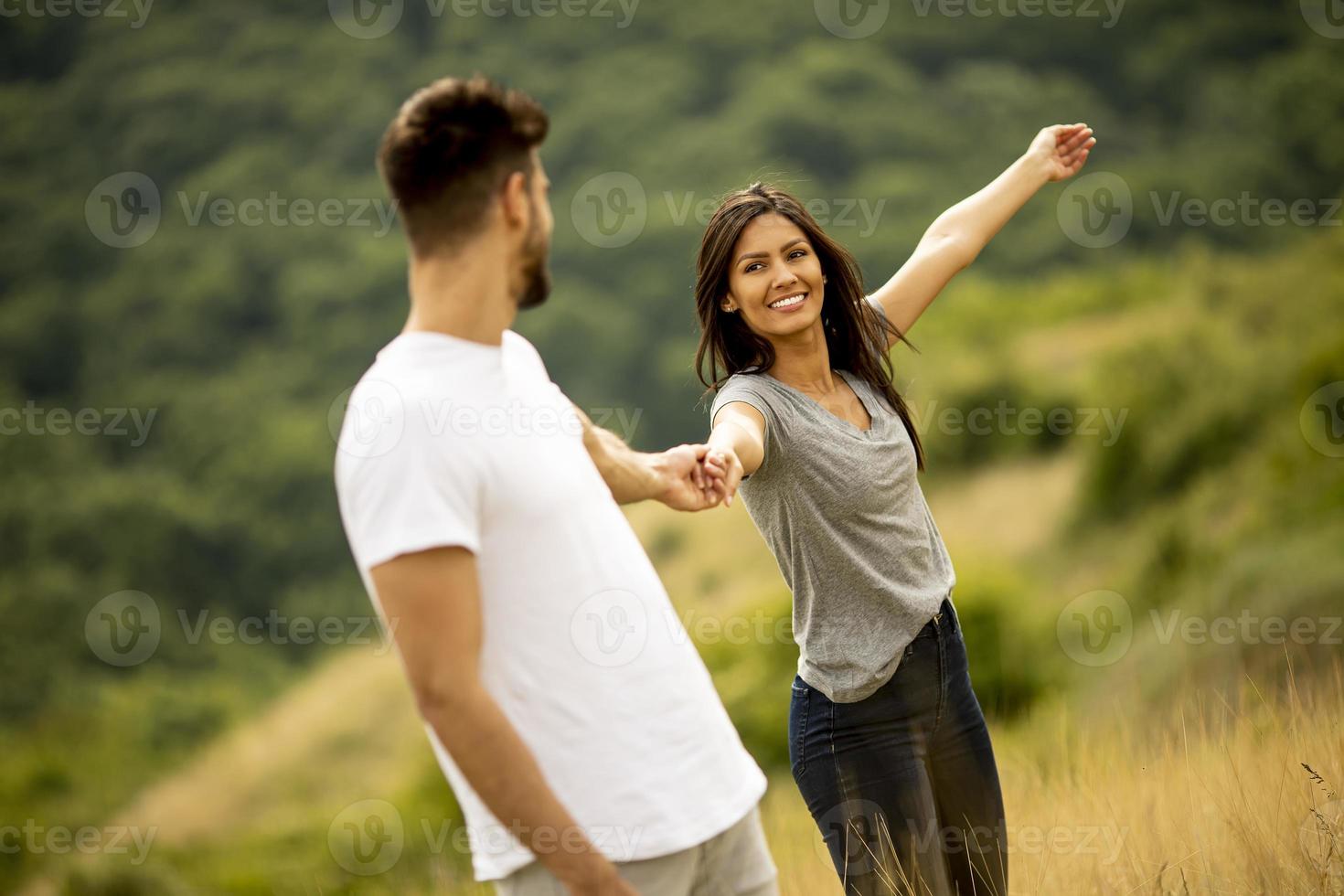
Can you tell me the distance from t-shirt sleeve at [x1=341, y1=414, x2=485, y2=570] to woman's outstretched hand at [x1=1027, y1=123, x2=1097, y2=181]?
2463 millimetres

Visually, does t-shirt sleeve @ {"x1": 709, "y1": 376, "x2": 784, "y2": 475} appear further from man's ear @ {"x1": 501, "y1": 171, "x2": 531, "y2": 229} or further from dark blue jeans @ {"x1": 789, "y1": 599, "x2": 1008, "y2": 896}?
man's ear @ {"x1": 501, "y1": 171, "x2": 531, "y2": 229}

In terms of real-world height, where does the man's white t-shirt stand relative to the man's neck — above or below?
below

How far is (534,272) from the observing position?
2.02 meters

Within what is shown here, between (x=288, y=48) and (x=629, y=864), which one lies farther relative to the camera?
(x=288, y=48)

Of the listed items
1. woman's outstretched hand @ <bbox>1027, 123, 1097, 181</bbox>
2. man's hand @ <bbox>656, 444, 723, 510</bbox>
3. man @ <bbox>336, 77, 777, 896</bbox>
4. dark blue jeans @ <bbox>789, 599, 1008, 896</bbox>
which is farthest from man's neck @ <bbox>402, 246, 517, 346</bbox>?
woman's outstretched hand @ <bbox>1027, 123, 1097, 181</bbox>

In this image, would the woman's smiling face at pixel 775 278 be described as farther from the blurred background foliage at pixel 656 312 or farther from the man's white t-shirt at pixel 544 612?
the blurred background foliage at pixel 656 312

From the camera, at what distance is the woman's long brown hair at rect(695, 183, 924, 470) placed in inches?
120

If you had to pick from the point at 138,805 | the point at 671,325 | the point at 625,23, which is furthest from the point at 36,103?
the point at 138,805

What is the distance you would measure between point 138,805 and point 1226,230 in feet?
140

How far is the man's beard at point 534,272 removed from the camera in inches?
78.6

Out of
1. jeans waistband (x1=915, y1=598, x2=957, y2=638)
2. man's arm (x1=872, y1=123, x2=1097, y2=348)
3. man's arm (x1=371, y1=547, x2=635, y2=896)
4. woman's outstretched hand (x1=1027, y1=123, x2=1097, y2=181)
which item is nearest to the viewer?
man's arm (x1=371, y1=547, x2=635, y2=896)

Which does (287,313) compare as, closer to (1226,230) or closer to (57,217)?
(57,217)

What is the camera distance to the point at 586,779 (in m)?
1.88

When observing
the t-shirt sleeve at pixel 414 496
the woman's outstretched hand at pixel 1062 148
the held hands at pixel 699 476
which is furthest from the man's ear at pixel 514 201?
the woman's outstretched hand at pixel 1062 148
